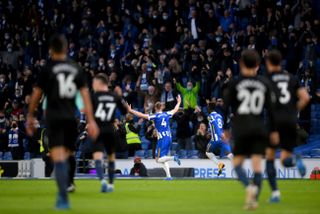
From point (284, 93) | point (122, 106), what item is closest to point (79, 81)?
point (284, 93)

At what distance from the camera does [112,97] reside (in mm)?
18125

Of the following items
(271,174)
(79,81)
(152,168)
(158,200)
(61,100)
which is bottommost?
(158,200)

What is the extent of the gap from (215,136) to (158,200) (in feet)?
37.1

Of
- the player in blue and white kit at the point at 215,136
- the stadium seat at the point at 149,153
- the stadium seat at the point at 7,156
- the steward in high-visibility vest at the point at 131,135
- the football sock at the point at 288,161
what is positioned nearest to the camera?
the football sock at the point at 288,161

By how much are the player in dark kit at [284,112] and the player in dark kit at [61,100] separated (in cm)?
358

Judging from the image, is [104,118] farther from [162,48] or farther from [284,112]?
[162,48]

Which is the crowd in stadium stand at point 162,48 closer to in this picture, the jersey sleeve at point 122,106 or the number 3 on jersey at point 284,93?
the jersey sleeve at point 122,106

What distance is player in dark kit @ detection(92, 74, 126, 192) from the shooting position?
18.0m

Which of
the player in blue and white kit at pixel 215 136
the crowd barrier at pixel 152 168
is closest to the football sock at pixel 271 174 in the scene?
the player in blue and white kit at pixel 215 136

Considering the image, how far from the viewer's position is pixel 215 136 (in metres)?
27.0

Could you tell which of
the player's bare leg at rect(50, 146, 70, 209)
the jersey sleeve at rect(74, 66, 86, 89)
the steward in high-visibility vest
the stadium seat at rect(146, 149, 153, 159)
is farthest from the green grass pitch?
the stadium seat at rect(146, 149, 153, 159)

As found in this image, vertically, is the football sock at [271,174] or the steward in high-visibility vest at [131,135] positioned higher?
the steward in high-visibility vest at [131,135]

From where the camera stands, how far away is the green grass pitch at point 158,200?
1330 centimetres

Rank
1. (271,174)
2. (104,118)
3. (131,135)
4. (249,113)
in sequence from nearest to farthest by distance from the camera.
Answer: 1. (249,113)
2. (271,174)
3. (104,118)
4. (131,135)
